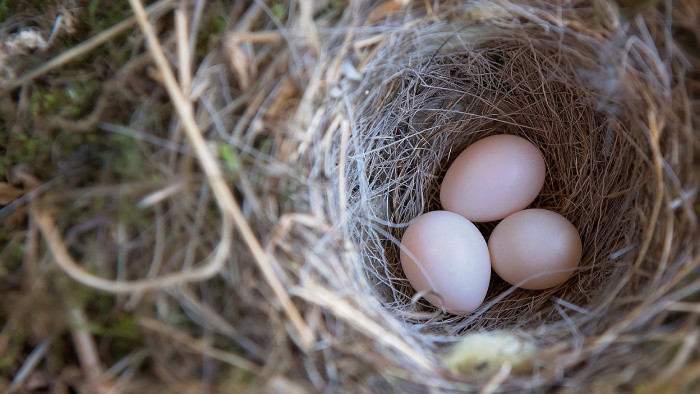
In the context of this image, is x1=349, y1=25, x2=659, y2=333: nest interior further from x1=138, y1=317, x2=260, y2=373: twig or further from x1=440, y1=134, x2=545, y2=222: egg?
x1=138, y1=317, x2=260, y2=373: twig

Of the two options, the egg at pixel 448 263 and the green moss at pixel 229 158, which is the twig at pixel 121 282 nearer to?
the green moss at pixel 229 158

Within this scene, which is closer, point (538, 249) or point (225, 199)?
point (225, 199)

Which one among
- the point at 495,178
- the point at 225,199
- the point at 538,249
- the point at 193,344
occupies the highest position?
the point at 225,199

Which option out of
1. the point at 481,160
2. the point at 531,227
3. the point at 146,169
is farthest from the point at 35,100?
the point at 531,227

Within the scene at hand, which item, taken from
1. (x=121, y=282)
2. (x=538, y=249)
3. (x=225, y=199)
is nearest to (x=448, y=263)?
(x=538, y=249)

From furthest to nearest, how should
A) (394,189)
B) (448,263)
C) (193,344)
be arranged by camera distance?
(394,189) < (448,263) < (193,344)

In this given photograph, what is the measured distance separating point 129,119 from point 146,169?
11 cm

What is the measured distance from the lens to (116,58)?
2.86 ft

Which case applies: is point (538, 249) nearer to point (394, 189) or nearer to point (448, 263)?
point (448, 263)

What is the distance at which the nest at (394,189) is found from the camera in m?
0.79

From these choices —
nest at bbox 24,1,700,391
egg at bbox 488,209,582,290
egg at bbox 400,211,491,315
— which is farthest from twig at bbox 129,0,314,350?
egg at bbox 488,209,582,290

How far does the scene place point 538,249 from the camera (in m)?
1.18

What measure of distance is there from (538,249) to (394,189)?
39 centimetres

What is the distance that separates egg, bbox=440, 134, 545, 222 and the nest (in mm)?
84
